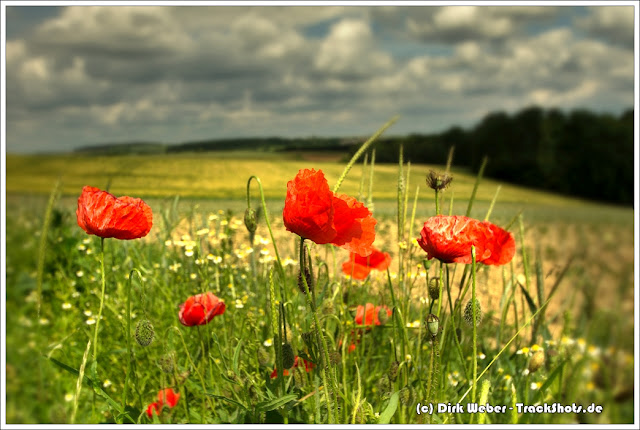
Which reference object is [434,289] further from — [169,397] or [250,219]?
[169,397]

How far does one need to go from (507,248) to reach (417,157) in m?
0.65

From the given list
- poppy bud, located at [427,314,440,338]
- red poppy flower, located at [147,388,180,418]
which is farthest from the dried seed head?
red poppy flower, located at [147,388,180,418]

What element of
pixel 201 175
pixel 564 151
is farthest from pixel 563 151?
pixel 201 175

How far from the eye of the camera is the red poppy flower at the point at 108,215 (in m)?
1.37

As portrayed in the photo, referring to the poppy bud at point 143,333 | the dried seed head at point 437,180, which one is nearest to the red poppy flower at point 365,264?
the dried seed head at point 437,180

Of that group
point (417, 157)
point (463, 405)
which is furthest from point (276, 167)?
point (463, 405)

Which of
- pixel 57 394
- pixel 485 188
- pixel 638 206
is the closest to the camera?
pixel 638 206

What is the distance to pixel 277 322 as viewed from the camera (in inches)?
61.7

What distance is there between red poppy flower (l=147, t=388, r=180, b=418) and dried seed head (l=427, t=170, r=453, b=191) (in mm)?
1028

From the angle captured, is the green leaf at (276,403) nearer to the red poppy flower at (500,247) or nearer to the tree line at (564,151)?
the red poppy flower at (500,247)

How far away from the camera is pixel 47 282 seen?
3.04 m

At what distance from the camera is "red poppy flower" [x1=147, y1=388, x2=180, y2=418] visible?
166 cm

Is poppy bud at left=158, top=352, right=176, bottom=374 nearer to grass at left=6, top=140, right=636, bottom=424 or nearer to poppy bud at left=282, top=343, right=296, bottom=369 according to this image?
grass at left=6, top=140, right=636, bottom=424

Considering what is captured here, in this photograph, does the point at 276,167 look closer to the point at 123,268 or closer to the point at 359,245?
the point at 359,245
